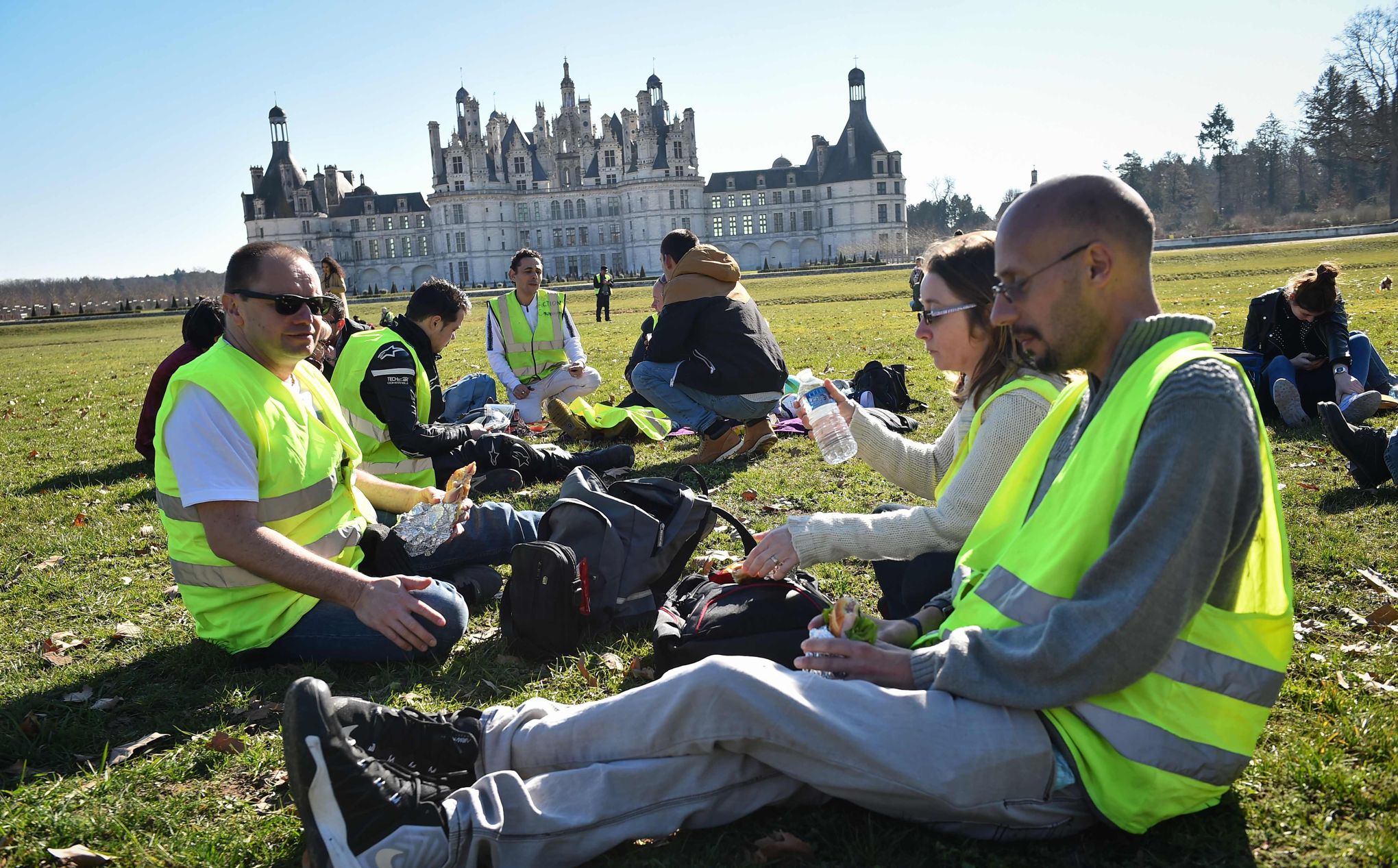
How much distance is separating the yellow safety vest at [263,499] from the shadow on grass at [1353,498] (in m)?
4.98

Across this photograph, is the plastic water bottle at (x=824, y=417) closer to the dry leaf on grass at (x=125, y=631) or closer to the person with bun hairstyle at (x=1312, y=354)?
the dry leaf on grass at (x=125, y=631)

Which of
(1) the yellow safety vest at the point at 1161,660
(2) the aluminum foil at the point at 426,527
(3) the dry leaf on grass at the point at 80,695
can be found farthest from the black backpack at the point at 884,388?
(1) the yellow safety vest at the point at 1161,660

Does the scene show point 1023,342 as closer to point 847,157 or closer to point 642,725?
point 642,725

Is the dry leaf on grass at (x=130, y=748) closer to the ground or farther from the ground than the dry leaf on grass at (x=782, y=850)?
farther from the ground

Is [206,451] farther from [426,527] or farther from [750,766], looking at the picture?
[750,766]

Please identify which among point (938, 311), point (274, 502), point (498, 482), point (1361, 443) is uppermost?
point (938, 311)

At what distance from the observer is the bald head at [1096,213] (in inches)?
87.4

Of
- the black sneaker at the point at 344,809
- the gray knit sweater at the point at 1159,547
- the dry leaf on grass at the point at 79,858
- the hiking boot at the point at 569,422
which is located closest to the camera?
the gray knit sweater at the point at 1159,547

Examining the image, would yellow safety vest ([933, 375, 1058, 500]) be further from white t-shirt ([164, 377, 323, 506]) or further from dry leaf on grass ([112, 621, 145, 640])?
dry leaf on grass ([112, 621, 145, 640])

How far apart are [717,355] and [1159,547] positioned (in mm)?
5736

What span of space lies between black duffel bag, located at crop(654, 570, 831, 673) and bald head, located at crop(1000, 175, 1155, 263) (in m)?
1.66

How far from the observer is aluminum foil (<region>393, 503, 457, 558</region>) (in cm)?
441

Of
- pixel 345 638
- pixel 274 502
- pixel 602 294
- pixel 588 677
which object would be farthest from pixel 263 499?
pixel 602 294

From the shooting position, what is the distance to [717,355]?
7.66 metres
